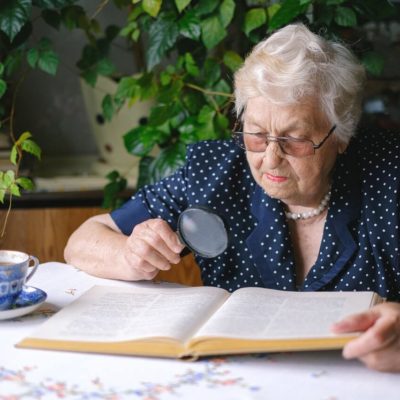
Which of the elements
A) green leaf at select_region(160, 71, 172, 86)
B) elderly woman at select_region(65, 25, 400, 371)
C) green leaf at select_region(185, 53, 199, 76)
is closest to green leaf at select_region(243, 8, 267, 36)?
green leaf at select_region(185, 53, 199, 76)

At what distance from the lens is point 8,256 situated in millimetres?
1665

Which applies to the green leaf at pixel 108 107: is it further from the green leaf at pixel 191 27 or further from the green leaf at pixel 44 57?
the green leaf at pixel 191 27

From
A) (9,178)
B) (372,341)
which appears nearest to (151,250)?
(372,341)

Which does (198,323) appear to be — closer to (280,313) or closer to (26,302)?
(280,313)

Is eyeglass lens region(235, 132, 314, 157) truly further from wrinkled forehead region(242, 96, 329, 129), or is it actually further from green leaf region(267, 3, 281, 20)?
green leaf region(267, 3, 281, 20)

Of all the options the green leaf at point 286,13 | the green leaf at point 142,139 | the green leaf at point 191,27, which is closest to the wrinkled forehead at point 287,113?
the green leaf at point 286,13

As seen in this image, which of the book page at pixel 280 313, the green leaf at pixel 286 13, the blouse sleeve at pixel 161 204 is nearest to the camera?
the book page at pixel 280 313

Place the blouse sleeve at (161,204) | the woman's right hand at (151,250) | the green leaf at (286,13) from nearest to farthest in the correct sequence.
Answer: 1. the woman's right hand at (151,250)
2. the blouse sleeve at (161,204)
3. the green leaf at (286,13)

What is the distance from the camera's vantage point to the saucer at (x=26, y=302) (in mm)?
1570

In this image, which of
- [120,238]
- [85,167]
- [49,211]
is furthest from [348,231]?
[85,167]

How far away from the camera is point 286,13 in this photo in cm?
256

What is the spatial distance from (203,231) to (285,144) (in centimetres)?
34

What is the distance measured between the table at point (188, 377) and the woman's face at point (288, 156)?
23.7 inches

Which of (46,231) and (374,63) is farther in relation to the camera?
(46,231)
